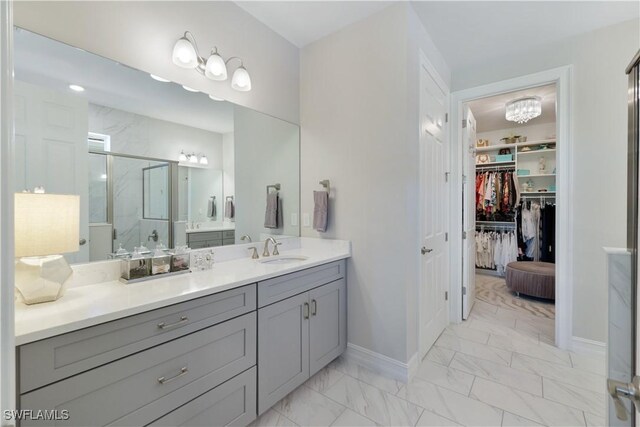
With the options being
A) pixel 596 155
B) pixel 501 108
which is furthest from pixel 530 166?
pixel 596 155

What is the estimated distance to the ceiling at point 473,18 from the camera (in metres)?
2.04

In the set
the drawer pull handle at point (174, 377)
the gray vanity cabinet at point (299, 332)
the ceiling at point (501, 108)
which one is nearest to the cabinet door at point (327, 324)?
the gray vanity cabinet at point (299, 332)

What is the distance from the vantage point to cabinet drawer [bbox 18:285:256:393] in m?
0.89

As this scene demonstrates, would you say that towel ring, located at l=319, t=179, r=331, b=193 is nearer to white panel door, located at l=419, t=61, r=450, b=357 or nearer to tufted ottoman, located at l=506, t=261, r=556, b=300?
white panel door, located at l=419, t=61, r=450, b=357

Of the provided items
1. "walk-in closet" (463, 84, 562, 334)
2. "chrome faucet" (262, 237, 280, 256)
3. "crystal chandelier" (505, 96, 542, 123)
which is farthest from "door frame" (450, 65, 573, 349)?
"chrome faucet" (262, 237, 280, 256)

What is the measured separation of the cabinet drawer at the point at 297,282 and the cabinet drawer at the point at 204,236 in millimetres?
625

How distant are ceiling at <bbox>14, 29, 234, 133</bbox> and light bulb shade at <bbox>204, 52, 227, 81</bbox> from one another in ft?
0.49

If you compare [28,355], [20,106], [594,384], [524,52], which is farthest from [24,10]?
[594,384]

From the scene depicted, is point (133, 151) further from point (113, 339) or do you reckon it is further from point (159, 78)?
point (113, 339)

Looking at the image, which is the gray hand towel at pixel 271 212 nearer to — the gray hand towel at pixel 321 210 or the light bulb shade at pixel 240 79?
the gray hand towel at pixel 321 210

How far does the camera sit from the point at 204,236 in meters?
1.95

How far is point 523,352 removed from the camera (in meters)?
2.40

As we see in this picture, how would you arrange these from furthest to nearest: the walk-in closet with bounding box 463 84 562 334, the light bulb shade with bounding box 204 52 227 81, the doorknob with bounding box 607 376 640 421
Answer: the walk-in closet with bounding box 463 84 562 334 < the light bulb shade with bounding box 204 52 227 81 < the doorknob with bounding box 607 376 640 421

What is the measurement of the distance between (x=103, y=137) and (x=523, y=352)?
3387 millimetres
